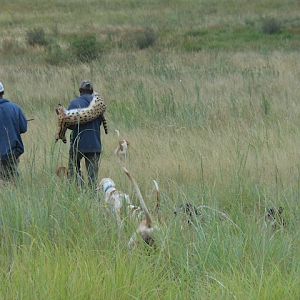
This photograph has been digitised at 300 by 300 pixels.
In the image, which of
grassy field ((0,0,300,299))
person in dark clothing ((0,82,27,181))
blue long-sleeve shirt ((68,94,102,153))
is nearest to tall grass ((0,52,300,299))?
grassy field ((0,0,300,299))

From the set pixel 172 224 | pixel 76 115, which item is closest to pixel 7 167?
pixel 76 115

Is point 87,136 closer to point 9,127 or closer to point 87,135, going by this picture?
point 87,135

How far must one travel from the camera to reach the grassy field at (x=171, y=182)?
3975 mm

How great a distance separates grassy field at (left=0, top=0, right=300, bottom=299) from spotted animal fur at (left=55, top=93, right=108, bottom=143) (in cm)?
39

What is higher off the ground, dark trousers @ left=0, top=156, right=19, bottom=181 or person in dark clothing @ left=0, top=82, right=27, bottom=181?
person in dark clothing @ left=0, top=82, right=27, bottom=181

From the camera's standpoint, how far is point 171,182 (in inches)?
276

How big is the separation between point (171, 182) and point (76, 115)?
1.38m

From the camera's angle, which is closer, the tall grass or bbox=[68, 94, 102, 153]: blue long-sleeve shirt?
the tall grass

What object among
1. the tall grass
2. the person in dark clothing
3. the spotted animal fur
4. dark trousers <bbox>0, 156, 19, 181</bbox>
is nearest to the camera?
the tall grass

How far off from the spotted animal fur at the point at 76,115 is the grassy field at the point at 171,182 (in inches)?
15.3

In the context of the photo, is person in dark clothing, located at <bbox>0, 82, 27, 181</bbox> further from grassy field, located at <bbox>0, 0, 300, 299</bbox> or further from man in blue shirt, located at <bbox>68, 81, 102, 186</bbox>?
man in blue shirt, located at <bbox>68, 81, 102, 186</bbox>

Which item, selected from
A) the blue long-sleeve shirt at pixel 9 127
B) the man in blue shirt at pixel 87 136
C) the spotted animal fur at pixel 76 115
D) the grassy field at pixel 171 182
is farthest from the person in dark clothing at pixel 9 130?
the man in blue shirt at pixel 87 136

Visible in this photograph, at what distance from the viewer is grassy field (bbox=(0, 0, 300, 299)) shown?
3.97 meters

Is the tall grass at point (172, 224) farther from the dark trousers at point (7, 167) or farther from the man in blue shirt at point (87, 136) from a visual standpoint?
the man in blue shirt at point (87, 136)
